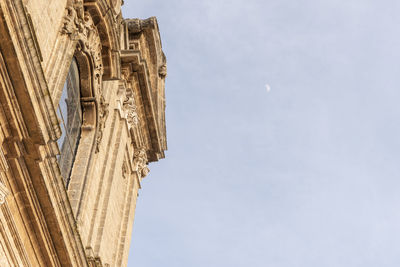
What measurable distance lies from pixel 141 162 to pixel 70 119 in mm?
5744

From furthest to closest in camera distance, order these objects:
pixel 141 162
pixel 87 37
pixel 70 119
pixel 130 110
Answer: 1. pixel 141 162
2. pixel 130 110
3. pixel 70 119
4. pixel 87 37

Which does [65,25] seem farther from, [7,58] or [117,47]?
[7,58]

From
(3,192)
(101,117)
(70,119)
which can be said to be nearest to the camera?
(3,192)

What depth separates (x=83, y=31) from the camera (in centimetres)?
1588

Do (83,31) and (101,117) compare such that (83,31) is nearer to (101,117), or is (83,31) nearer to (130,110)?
(101,117)

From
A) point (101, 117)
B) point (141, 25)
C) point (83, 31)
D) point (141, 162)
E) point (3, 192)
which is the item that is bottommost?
point (3, 192)

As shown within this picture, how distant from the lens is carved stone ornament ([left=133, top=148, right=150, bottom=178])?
72.2ft

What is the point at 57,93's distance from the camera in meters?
13.7

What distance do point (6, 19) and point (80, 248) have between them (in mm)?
5125

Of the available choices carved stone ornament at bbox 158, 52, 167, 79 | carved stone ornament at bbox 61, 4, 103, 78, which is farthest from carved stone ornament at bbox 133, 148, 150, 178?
carved stone ornament at bbox 61, 4, 103, 78

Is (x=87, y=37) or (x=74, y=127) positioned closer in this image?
(x=87, y=37)

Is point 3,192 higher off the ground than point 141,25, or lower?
lower

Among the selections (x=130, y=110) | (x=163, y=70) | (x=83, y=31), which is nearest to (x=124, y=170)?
(x=130, y=110)

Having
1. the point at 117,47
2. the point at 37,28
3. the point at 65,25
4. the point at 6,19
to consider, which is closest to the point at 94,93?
the point at 117,47
